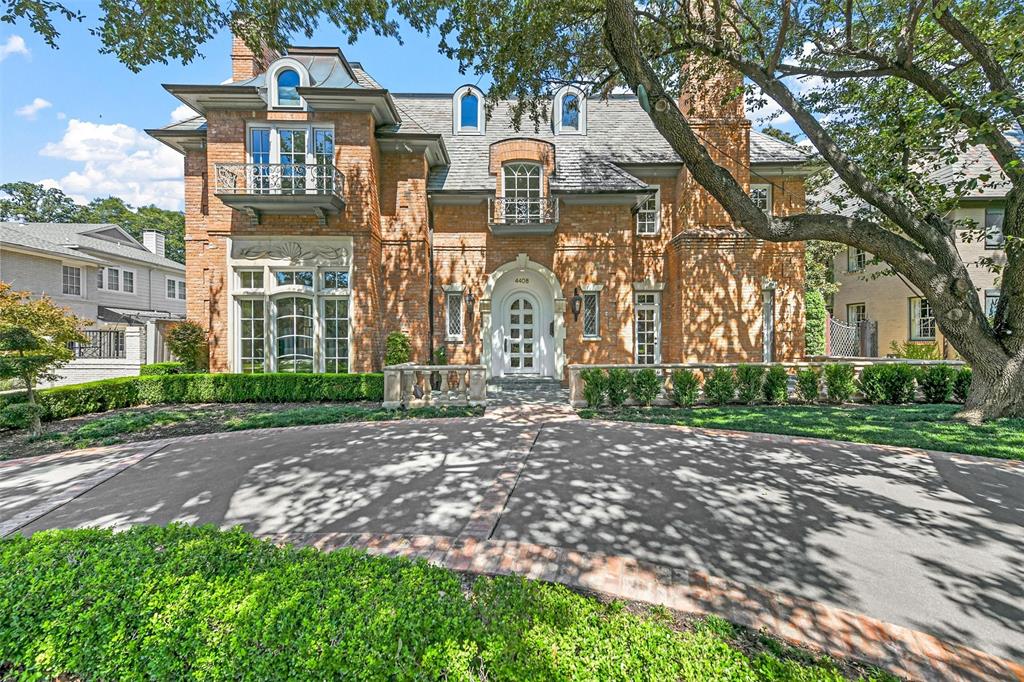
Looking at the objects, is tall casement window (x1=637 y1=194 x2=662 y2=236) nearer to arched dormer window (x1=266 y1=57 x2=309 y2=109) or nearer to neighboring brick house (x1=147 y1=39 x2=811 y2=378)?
neighboring brick house (x1=147 y1=39 x2=811 y2=378)

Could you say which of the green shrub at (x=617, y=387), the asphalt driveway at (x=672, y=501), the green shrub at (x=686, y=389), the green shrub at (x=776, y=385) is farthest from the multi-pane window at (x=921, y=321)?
the green shrub at (x=617, y=387)

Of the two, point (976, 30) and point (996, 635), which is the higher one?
point (976, 30)

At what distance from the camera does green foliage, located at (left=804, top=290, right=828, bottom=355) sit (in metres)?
16.9

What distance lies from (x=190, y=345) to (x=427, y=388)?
6.99 m

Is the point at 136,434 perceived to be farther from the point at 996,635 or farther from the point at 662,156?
the point at 662,156

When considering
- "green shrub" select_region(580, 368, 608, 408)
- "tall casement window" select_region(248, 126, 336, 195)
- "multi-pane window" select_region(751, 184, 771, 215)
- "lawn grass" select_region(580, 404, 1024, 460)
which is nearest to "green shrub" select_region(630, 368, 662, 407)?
"lawn grass" select_region(580, 404, 1024, 460)

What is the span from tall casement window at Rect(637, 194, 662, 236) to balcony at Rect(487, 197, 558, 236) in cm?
340

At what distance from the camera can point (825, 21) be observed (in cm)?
865

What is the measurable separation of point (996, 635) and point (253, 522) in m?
5.86

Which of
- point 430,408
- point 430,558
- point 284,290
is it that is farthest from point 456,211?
point 430,558

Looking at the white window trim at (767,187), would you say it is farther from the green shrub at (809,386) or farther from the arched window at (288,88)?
the arched window at (288,88)

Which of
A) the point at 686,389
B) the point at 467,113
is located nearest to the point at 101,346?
the point at 467,113

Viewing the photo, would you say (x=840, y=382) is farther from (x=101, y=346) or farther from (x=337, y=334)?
(x=101, y=346)

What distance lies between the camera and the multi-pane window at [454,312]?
13562 millimetres
